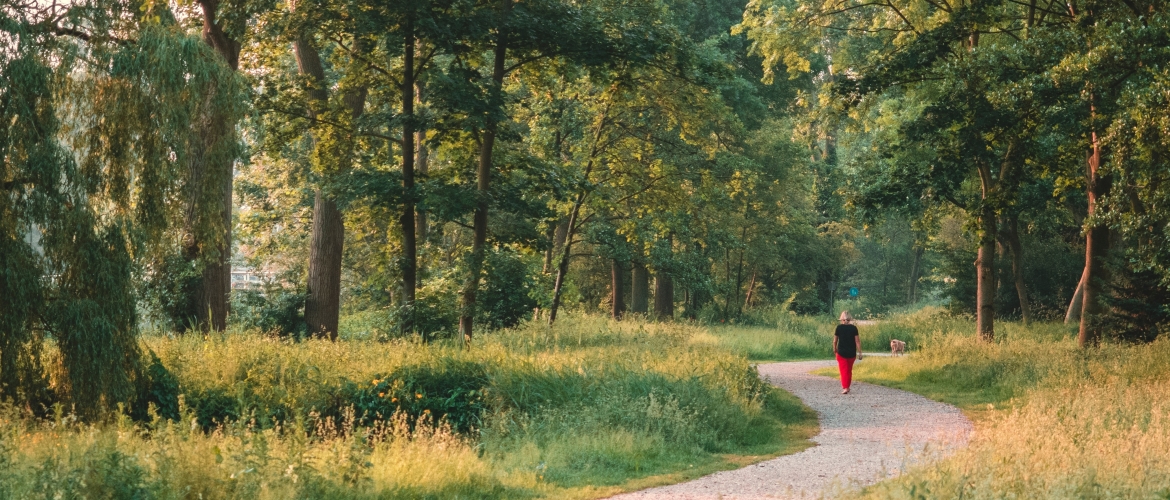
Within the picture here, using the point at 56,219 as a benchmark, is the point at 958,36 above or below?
above

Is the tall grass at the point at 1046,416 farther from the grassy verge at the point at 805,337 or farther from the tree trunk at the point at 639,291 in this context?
the tree trunk at the point at 639,291

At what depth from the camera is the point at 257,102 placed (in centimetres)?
1962

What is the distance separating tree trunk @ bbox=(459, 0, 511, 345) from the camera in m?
19.5

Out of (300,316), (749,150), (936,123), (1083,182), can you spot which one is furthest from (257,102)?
(749,150)

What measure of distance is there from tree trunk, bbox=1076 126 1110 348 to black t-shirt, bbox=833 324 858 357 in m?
5.77

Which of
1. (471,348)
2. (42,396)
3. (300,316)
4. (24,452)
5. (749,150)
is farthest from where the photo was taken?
(749,150)

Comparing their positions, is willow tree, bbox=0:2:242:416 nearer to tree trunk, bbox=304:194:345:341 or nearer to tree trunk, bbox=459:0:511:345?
tree trunk, bbox=459:0:511:345

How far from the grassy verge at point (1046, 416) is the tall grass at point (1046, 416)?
0.02 meters

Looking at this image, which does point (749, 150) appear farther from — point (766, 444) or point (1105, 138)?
point (766, 444)

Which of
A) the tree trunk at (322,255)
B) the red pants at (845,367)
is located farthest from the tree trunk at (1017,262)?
the tree trunk at (322,255)

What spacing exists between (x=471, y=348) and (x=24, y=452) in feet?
27.9

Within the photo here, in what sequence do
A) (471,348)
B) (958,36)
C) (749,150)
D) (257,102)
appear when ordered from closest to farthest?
(471,348) < (257,102) < (958,36) < (749,150)

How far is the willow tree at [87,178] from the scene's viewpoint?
11.2 metres

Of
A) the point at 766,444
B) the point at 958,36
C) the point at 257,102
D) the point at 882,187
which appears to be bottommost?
the point at 766,444
